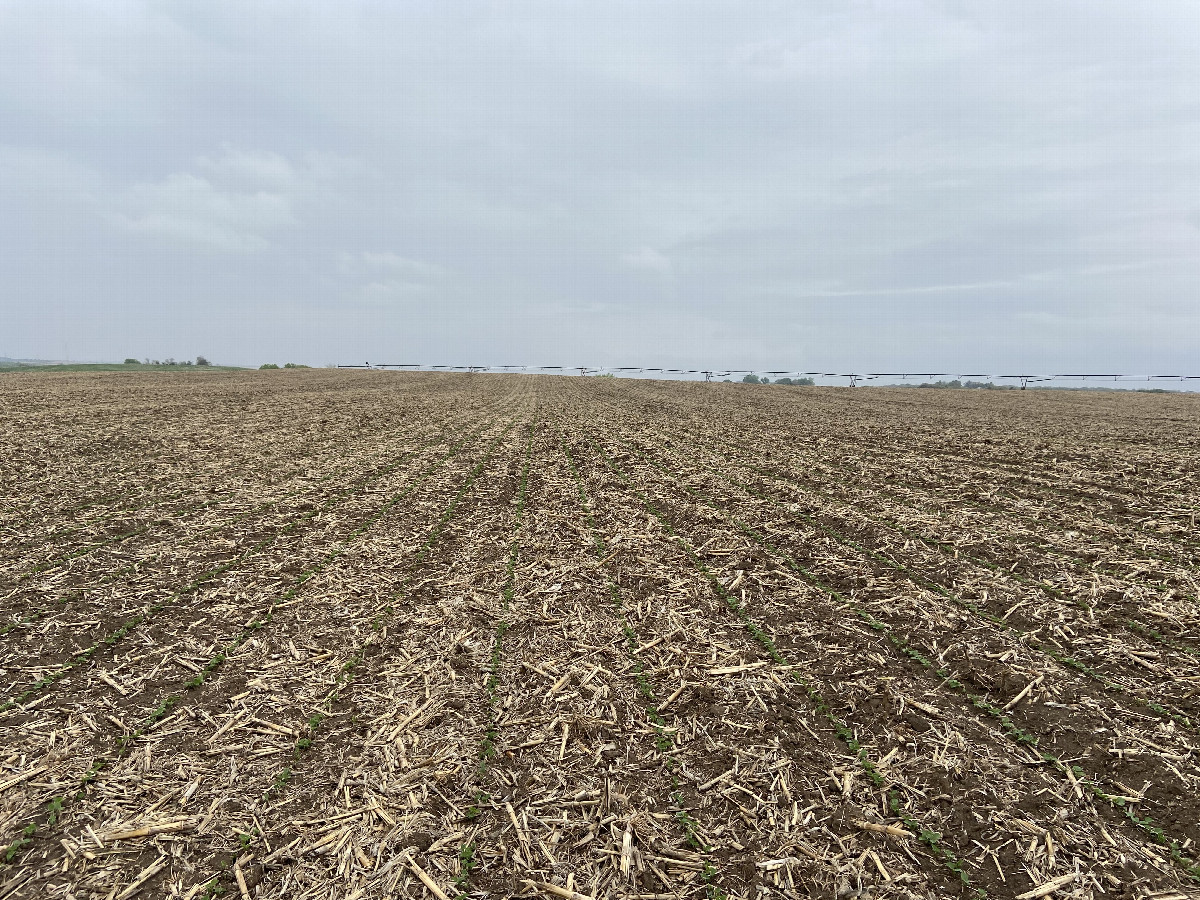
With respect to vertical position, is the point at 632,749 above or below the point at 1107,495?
below

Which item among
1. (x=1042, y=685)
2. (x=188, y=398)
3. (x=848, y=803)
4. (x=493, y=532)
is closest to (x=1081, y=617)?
(x=1042, y=685)

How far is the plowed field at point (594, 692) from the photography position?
310cm

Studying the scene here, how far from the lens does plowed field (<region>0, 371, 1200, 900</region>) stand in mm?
3098

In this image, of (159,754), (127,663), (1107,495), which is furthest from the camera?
(1107,495)

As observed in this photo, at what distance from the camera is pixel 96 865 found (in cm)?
300

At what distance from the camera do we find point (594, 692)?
4.54 metres

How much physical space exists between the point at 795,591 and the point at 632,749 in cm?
327

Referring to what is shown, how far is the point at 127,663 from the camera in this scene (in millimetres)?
4848

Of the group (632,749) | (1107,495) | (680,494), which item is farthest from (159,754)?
(1107,495)

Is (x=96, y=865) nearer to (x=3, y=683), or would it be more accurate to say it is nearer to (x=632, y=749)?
(x=3, y=683)

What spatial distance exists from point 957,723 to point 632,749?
2.57 metres

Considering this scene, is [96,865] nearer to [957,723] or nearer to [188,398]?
[957,723]

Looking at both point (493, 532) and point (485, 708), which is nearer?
point (485, 708)

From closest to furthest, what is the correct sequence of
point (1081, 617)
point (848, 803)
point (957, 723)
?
1. point (848, 803)
2. point (957, 723)
3. point (1081, 617)
